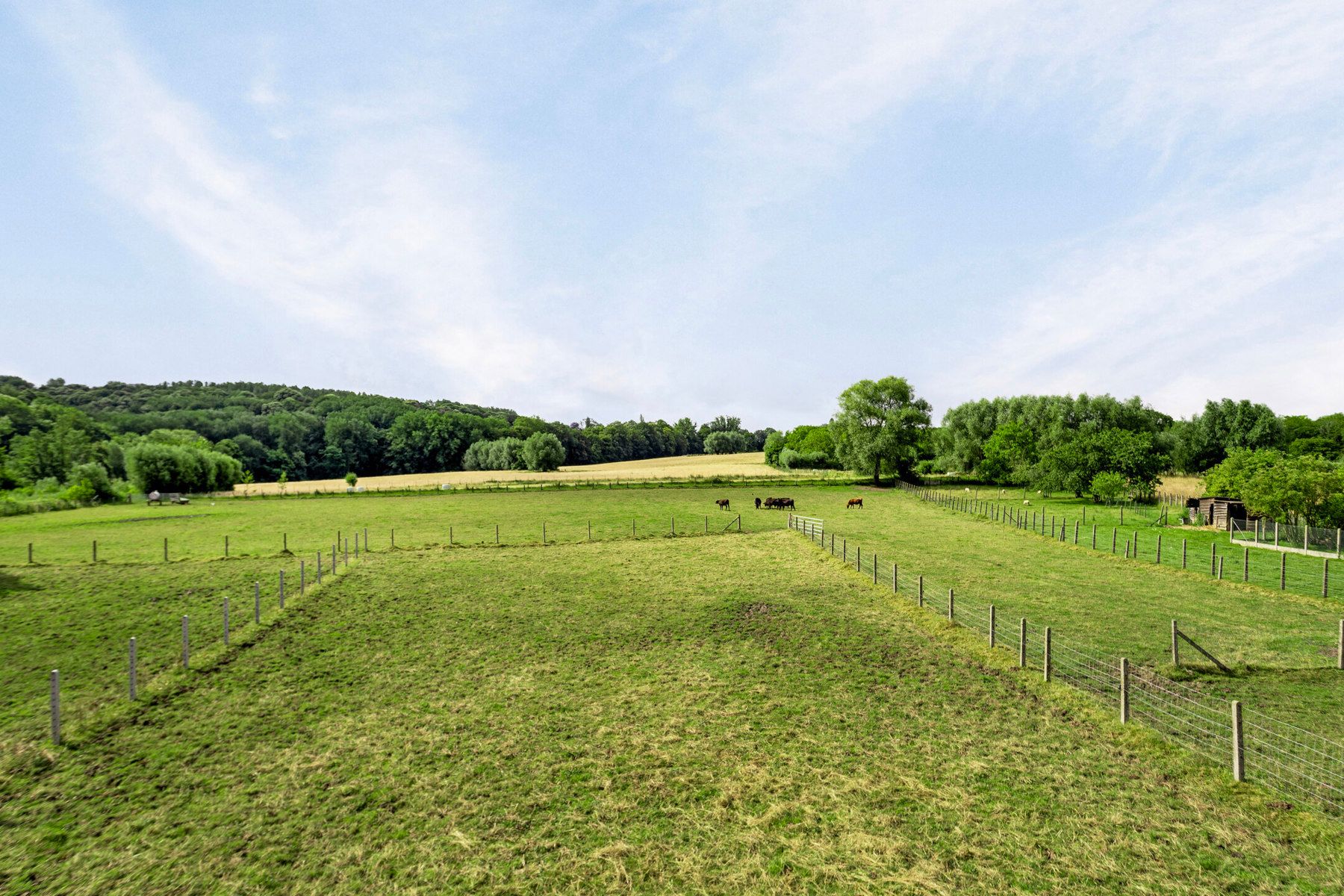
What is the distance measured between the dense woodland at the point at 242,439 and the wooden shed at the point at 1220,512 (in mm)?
92625

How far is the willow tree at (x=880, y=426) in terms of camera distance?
72.1 m

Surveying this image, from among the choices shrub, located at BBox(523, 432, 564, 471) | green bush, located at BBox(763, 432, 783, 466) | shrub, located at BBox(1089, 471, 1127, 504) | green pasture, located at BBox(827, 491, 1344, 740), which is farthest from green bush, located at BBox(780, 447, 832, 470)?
green pasture, located at BBox(827, 491, 1344, 740)

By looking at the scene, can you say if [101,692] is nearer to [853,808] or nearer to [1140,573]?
[853,808]

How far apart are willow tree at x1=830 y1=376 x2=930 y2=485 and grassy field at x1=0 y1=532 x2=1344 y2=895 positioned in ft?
192

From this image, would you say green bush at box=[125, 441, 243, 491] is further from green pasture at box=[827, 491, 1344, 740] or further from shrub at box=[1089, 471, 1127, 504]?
shrub at box=[1089, 471, 1127, 504]

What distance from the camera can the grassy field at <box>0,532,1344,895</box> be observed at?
7371mm

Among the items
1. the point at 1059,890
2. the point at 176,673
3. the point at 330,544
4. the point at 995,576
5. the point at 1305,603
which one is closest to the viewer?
the point at 1059,890

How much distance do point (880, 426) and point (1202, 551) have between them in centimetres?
4441

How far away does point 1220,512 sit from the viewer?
36.6 metres

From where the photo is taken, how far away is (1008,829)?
26.5ft

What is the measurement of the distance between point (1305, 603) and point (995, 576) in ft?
29.4

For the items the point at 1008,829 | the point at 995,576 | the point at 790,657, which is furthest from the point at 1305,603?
the point at 1008,829

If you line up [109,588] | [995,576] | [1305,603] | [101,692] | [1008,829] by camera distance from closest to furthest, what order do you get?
[1008,829] → [101,692] → [1305,603] → [109,588] → [995,576]

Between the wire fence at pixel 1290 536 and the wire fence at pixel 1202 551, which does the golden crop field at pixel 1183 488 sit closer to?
the wire fence at pixel 1202 551
